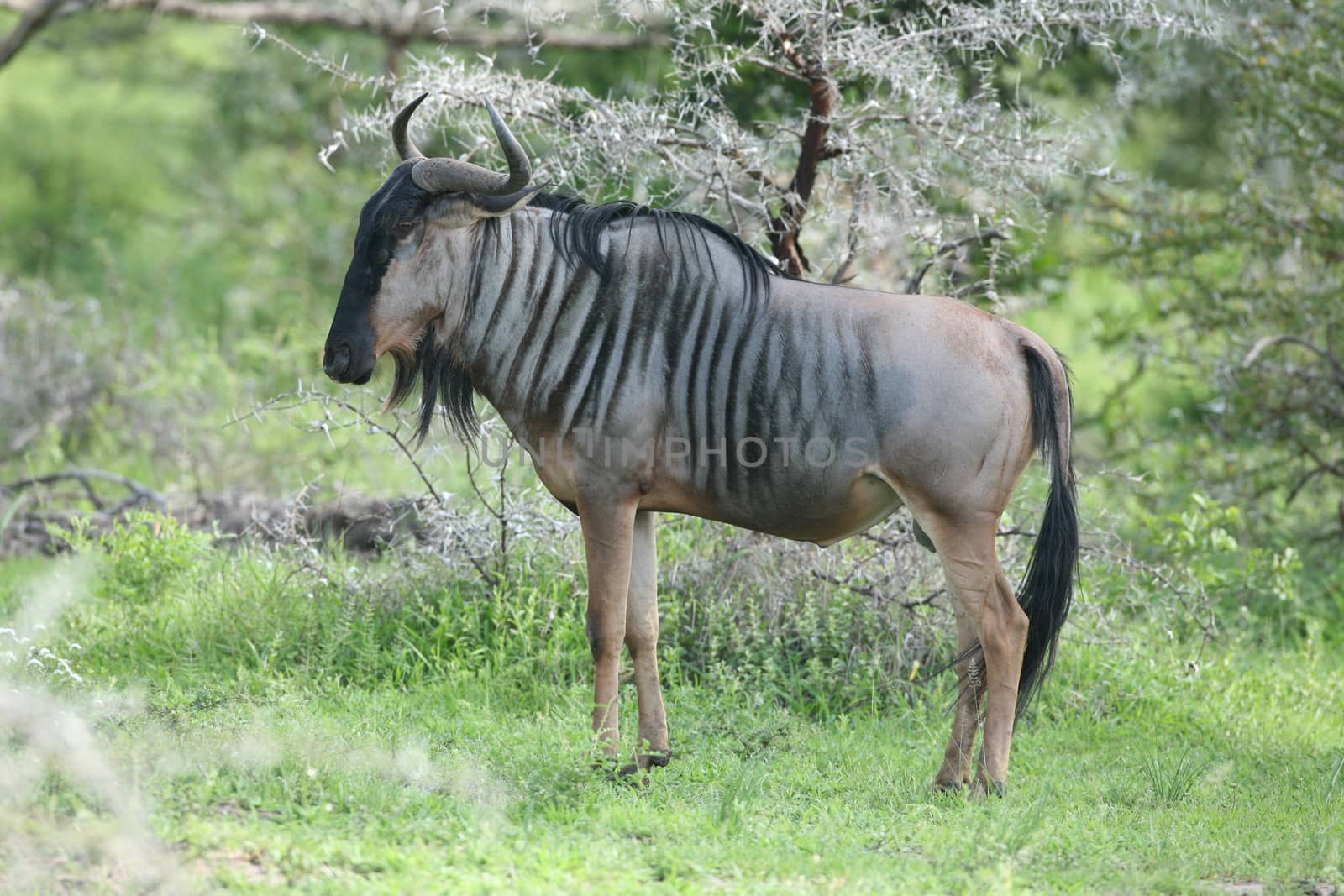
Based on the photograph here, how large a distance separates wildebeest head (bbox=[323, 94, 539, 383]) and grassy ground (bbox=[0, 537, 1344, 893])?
4.53ft

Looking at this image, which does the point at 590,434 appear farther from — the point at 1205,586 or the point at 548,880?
the point at 1205,586

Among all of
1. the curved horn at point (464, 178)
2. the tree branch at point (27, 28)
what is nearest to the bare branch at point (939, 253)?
the curved horn at point (464, 178)

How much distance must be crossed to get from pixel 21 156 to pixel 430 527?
12.0 meters

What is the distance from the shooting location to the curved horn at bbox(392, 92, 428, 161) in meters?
4.94

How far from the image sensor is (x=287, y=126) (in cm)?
1473

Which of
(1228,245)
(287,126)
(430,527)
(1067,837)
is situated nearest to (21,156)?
(287,126)

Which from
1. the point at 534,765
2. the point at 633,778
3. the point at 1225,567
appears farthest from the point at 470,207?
the point at 1225,567

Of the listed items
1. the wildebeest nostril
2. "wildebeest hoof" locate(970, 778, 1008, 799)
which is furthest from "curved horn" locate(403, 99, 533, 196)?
"wildebeest hoof" locate(970, 778, 1008, 799)

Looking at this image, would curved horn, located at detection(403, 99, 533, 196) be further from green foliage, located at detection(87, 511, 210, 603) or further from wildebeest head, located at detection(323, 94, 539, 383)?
green foliage, located at detection(87, 511, 210, 603)

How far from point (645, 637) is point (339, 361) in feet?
4.81

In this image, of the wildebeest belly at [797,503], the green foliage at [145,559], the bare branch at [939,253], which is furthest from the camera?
the green foliage at [145,559]

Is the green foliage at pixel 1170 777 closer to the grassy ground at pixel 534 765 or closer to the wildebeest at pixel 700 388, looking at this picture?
the grassy ground at pixel 534 765

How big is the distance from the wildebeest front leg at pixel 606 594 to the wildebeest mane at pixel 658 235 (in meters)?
0.85

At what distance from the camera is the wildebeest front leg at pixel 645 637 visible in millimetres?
5156
